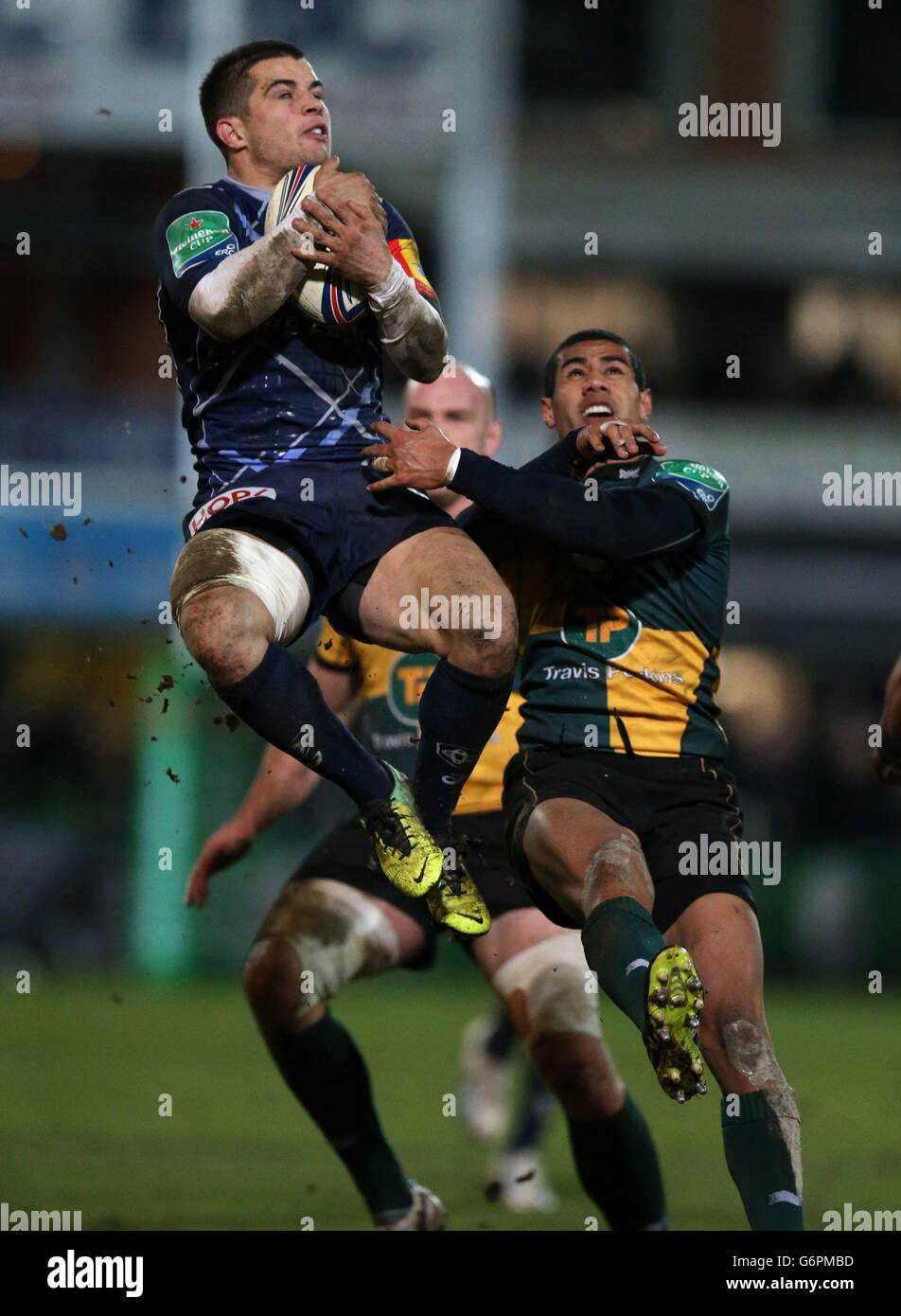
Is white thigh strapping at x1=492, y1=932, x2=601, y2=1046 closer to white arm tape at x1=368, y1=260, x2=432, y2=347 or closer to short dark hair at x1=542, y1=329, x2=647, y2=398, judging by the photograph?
short dark hair at x1=542, y1=329, x2=647, y2=398

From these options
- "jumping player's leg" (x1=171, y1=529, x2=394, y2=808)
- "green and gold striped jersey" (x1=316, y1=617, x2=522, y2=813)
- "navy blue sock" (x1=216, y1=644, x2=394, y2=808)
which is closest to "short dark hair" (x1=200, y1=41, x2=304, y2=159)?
"jumping player's leg" (x1=171, y1=529, x2=394, y2=808)

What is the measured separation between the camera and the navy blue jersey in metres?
5.87

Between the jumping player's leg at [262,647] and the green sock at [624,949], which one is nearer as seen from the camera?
the green sock at [624,949]

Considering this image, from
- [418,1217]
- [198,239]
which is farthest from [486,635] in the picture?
[418,1217]

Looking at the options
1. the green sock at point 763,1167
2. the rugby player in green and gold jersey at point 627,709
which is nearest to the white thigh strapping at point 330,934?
the rugby player in green and gold jersey at point 627,709

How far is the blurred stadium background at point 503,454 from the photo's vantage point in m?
13.5

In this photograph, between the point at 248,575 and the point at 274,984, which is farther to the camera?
the point at 274,984

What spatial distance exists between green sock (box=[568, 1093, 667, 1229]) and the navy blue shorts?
2079 millimetres

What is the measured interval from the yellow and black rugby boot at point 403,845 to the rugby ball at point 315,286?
4.42 feet

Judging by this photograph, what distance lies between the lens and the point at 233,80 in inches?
238

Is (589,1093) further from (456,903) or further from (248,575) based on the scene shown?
(248,575)

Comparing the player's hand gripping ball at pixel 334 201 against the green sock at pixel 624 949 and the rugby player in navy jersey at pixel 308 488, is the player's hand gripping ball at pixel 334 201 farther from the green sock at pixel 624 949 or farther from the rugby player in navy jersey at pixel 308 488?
the green sock at pixel 624 949

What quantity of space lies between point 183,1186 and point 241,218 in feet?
14.8

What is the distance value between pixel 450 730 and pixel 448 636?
280 millimetres
